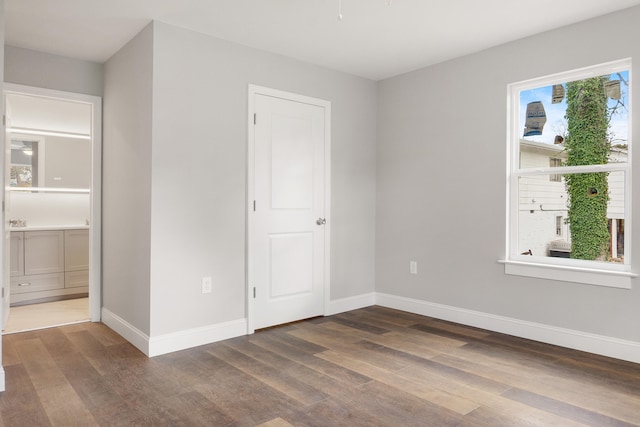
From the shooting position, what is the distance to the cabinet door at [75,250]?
5180 mm

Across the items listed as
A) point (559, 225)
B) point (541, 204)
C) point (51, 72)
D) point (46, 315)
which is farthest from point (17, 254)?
point (559, 225)

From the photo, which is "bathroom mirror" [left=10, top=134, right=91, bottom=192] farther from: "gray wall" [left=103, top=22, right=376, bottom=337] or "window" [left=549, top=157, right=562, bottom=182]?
"window" [left=549, top=157, right=562, bottom=182]

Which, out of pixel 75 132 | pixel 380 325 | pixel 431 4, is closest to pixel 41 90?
pixel 75 132

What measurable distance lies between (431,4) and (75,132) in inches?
190

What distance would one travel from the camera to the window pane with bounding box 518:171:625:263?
3156mm

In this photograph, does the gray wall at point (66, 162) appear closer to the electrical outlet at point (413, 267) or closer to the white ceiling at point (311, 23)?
the white ceiling at point (311, 23)

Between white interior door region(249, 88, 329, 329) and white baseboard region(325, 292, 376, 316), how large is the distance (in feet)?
0.40

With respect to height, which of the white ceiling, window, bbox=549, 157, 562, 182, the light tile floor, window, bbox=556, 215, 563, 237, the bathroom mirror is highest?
the white ceiling

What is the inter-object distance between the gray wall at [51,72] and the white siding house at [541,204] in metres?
3.88

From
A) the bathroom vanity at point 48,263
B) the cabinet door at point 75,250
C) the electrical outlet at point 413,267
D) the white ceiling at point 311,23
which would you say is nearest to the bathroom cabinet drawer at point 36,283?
the bathroom vanity at point 48,263

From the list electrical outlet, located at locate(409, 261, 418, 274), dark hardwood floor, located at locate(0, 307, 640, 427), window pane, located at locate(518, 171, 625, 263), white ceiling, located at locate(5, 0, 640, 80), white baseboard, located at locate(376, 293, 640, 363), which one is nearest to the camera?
dark hardwood floor, located at locate(0, 307, 640, 427)

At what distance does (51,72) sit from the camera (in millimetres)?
3846

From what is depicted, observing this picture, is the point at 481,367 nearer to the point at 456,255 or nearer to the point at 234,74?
the point at 456,255

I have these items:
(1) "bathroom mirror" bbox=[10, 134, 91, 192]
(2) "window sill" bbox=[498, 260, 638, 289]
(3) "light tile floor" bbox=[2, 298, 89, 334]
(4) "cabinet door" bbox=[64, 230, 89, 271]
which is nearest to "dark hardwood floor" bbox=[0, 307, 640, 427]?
(3) "light tile floor" bbox=[2, 298, 89, 334]
